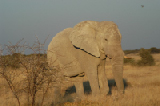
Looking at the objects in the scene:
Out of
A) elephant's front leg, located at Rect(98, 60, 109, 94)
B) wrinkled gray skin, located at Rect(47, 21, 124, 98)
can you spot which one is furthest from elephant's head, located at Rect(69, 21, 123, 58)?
elephant's front leg, located at Rect(98, 60, 109, 94)

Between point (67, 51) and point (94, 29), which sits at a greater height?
point (94, 29)

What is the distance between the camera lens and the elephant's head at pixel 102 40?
9.27 metres

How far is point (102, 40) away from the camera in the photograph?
9703 millimetres

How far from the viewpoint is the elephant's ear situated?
382 inches

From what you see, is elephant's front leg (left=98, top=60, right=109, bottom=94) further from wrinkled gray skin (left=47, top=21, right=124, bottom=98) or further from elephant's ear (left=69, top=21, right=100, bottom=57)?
elephant's ear (left=69, top=21, right=100, bottom=57)

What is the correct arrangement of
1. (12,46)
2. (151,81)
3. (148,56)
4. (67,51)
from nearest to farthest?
(12,46) → (67,51) → (151,81) → (148,56)

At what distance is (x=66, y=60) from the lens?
427 inches

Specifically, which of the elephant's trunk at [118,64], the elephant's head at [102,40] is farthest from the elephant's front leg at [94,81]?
the elephant's trunk at [118,64]

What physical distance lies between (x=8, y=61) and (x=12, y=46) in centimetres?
46

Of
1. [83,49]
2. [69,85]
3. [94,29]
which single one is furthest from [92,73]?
[69,85]

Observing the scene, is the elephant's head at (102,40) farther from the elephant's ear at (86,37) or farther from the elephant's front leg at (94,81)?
the elephant's front leg at (94,81)

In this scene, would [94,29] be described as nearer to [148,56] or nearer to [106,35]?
[106,35]

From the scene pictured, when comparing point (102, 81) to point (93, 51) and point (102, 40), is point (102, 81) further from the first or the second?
point (102, 40)

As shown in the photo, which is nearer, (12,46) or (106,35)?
(12,46)
